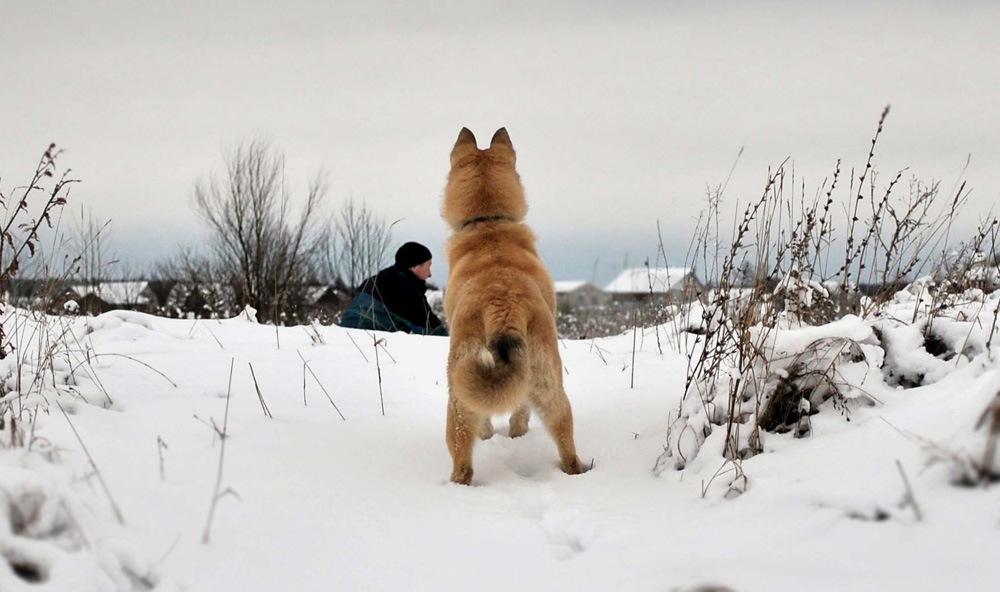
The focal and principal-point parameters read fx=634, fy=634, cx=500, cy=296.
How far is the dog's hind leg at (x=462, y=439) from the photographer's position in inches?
127

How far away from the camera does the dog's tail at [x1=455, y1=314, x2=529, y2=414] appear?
297 centimetres

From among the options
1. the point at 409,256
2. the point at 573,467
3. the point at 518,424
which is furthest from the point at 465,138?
the point at 409,256

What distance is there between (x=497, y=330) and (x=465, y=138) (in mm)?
2281

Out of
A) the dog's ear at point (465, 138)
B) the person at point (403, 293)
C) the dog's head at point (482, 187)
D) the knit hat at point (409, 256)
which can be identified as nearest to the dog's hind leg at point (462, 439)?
the dog's head at point (482, 187)

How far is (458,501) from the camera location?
296cm

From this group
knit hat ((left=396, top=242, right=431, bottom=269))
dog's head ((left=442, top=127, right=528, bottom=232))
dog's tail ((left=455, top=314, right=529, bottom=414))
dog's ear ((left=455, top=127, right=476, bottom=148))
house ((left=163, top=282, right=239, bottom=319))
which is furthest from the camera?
house ((left=163, top=282, right=239, bottom=319))

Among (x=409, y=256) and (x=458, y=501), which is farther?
(x=409, y=256)

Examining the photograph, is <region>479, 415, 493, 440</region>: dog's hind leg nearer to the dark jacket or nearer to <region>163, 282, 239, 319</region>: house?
the dark jacket

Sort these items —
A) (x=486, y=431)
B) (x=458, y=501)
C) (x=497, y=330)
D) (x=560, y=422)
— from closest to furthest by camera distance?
(x=458, y=501) < (x=497, y=330) < (x=560, y=422) < (x=486, y=431)

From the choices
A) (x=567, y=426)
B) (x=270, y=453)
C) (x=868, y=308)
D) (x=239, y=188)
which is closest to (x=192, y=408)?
(x=270, y=453)

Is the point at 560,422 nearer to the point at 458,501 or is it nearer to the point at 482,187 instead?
the point at 458,501

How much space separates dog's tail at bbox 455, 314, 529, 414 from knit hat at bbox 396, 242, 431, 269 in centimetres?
704

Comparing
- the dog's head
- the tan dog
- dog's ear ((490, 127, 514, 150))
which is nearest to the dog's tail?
the tan dog

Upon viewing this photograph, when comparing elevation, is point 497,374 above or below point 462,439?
above
